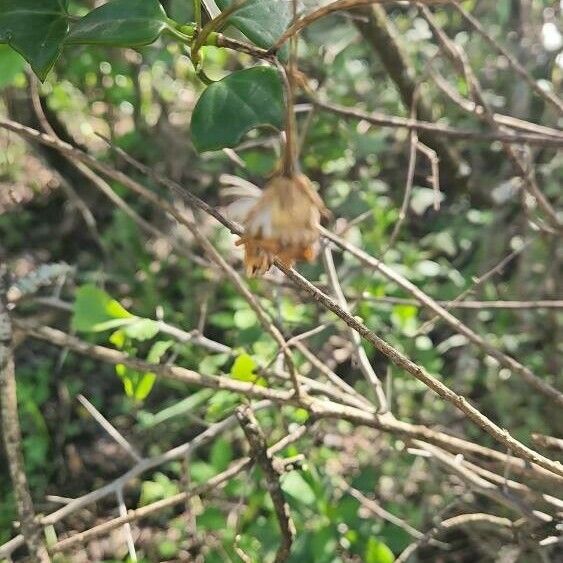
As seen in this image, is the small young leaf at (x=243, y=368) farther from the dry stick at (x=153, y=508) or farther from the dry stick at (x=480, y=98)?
the dry stick at (x=480, y=98)

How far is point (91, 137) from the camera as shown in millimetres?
2711

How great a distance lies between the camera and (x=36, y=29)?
2.60 ft

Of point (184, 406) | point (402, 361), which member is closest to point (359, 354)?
point (184, 406)

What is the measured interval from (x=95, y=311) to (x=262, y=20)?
70 centimetres

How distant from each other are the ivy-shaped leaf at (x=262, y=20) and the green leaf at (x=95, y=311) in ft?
2.14

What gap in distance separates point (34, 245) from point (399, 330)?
1503 millimetres

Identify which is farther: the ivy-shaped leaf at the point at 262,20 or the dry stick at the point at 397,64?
the dry stick at the point at 397,64

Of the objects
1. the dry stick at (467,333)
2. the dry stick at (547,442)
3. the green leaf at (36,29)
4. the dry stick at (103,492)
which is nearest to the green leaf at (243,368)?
the dry stick at (103,492)

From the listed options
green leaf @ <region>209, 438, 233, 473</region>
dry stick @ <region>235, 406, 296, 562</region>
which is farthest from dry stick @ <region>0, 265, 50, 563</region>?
green leaf @ <region>209, 438, 233, 473</region>

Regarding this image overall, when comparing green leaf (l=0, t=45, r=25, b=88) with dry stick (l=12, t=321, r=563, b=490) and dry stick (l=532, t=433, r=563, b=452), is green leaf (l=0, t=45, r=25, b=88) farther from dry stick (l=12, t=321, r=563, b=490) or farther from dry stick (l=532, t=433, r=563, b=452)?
dry stick (l=532, t=433, r=563, b=452)

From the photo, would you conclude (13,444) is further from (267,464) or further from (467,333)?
(467,333)

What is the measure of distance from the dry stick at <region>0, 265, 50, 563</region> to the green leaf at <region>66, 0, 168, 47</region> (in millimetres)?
467

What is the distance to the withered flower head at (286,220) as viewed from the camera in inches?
23.9

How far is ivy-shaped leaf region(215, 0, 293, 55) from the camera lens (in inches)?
29.4
